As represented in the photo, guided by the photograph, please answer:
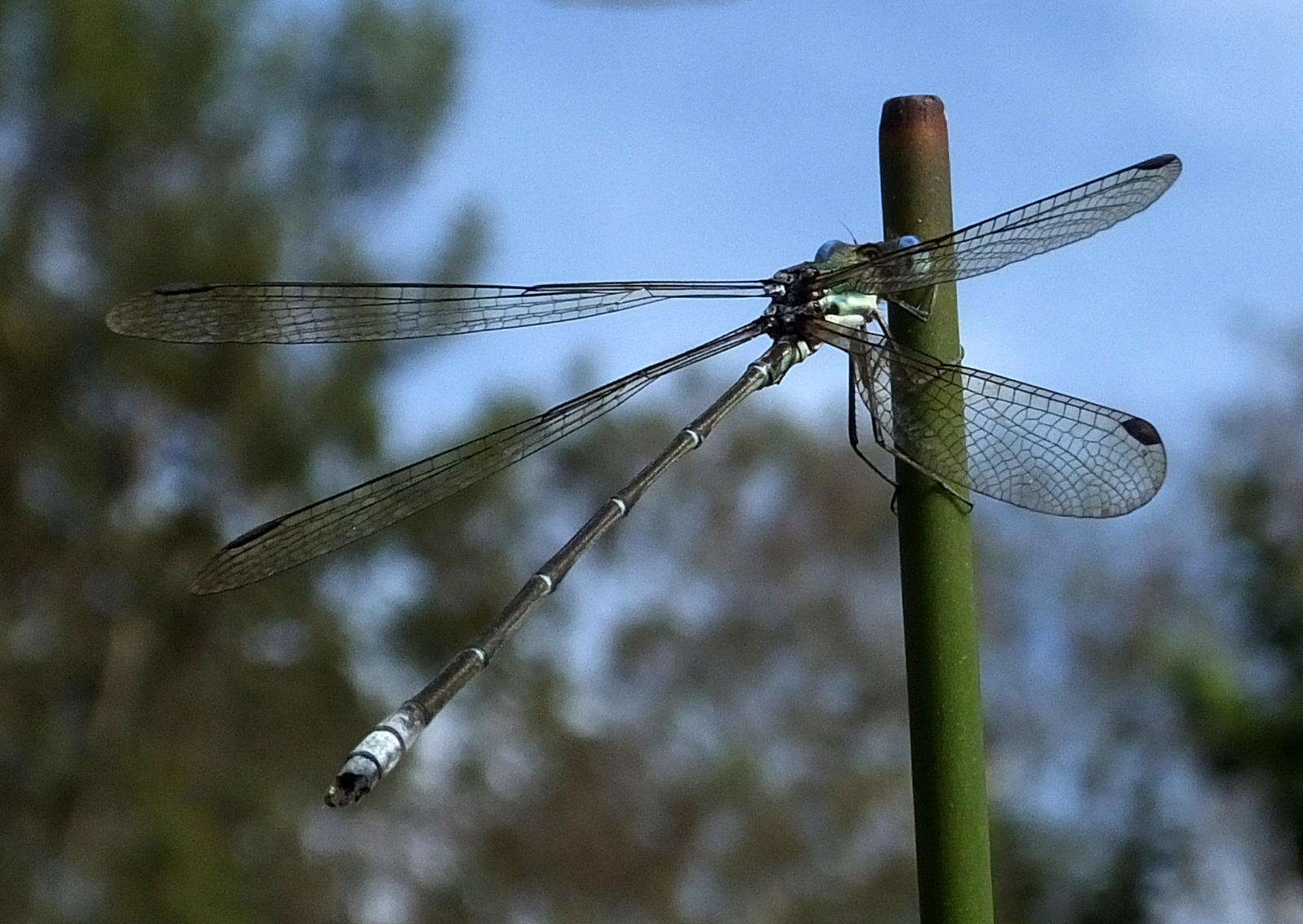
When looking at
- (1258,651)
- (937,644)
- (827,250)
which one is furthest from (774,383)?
(1258,651)

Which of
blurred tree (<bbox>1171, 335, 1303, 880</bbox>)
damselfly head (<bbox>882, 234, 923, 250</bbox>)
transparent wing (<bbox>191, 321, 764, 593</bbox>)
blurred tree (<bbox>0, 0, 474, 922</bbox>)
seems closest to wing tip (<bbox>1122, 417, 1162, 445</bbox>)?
damselfly head (<bbox>882, 234, 923, 250</bbox>)

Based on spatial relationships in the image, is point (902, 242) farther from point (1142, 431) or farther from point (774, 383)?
point (774, 383)

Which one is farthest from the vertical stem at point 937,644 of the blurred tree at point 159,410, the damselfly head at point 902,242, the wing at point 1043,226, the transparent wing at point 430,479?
the blurred tree at point 159,410

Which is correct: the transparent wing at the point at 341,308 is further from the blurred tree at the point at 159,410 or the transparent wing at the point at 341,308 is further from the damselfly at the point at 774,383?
the blurred tree at the point at 159,410

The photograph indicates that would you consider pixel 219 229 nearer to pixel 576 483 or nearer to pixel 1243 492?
pixel 576 483

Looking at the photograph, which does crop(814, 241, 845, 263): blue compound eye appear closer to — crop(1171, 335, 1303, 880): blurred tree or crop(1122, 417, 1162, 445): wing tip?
crop(1122, 417, 1162, 445): wing tip
